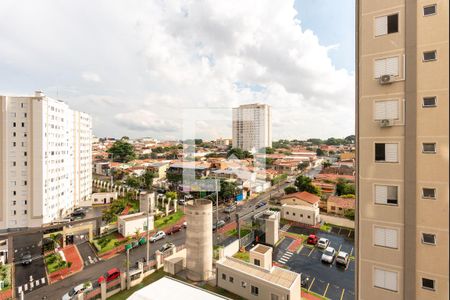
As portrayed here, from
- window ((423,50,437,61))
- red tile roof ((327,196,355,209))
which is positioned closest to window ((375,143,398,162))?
window ((423,50,437,61))

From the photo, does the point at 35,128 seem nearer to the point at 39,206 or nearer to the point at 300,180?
the point at 39,206

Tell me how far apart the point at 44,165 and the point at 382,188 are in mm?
37304

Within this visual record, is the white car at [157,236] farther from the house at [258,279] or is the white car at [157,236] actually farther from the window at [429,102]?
the window at [429,102]

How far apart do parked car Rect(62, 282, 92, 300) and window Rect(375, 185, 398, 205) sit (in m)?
19.2

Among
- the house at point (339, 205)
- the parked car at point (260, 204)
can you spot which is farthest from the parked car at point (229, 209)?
the house at point (339, 205)

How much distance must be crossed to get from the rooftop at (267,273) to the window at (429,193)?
1012 cm

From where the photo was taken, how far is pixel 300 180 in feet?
133

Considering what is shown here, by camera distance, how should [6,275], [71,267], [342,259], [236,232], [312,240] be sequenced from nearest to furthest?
[6,275] → [342,259] → [71,267] → [312,240] → [236,232]

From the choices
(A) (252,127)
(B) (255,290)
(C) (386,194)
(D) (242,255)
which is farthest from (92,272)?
(A) (252,127)

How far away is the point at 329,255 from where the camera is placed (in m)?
21.1

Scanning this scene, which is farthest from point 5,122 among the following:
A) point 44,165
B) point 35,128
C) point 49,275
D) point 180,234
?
point 180,234

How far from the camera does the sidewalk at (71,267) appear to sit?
19.2 m

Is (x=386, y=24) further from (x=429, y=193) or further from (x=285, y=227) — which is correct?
(x=285, y=227)

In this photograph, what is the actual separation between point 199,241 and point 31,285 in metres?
13.5
